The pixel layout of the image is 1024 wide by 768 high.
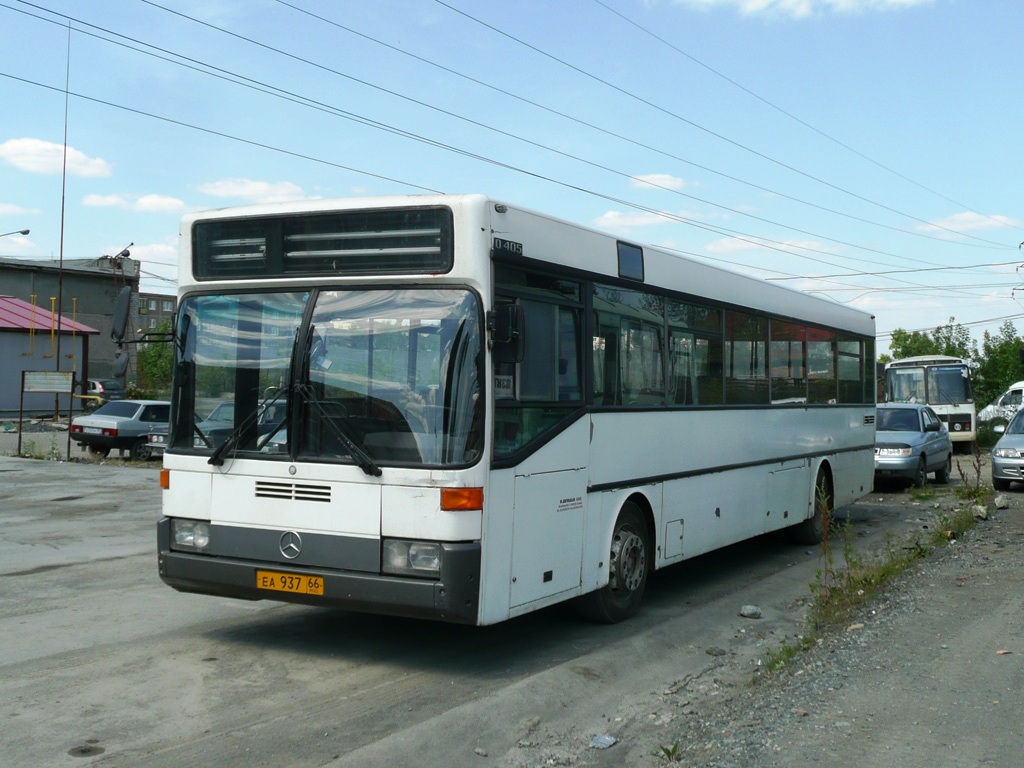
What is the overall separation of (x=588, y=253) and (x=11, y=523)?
10.3m

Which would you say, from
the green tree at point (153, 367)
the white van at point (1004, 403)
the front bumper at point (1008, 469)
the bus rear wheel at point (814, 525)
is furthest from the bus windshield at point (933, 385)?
the green tree at point (153, 367)

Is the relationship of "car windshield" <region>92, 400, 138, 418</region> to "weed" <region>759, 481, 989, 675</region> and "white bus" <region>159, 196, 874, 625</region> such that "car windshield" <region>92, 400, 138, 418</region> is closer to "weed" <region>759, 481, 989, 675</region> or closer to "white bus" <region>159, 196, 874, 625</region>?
"weed" <region>759, 481, 989, 675</region>

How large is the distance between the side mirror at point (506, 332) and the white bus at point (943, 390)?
30596 mm

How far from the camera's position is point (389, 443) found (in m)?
6.64

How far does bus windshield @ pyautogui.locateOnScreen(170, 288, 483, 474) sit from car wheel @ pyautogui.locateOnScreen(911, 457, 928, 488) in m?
16.9

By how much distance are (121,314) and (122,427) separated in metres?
21.3

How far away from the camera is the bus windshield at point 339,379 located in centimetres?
659

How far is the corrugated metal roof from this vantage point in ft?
169

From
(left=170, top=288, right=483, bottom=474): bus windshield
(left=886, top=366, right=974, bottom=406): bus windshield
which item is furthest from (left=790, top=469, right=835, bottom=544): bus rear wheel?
(left=886, top=366, right=974, bottom=406): bus windshield

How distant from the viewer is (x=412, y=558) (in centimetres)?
653

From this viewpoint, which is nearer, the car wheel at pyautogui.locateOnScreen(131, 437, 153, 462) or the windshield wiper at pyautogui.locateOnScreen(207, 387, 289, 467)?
the windshield wiper at pyautogui.locateOnScreen(207, 387, 289, 467)

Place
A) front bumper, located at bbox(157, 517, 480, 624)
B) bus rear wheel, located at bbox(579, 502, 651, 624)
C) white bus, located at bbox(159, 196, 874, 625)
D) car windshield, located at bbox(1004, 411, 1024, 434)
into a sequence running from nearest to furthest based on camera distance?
1. front bumper, located at bbox(157, 517, 480, 624)
2. white bus, located at bbox(159, 196, 874, 625)
3. bus rear wheel, located at bbox(579, 502, 651, 624)
4. car windshield, located at bbox(1004, 411, 1024, 434)

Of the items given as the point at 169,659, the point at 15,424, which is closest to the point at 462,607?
the point at 169,659

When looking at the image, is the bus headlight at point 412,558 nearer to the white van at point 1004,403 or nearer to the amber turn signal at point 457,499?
the amber turn signal at point 457,499
